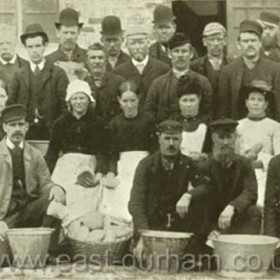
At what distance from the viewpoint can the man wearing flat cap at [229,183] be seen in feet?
20.5

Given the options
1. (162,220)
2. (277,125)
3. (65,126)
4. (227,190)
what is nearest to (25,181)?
(65,126)

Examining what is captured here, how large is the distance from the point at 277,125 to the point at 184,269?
1354 mm

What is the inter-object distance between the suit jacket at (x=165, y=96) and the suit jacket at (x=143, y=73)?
0.70 feet

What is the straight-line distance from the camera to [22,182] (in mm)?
6531

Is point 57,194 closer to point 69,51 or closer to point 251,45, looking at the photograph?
point 69,51

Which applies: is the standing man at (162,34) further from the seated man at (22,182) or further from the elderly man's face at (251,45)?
the seated man at (22,182)

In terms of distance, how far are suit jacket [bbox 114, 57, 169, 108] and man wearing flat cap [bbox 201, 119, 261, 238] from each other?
1.00 m

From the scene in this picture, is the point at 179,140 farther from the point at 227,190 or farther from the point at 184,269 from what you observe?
the point at 184,269

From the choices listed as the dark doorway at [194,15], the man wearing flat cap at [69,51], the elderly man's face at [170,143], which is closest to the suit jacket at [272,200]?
the elderly man's face at [170,143]

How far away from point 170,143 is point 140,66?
115cm

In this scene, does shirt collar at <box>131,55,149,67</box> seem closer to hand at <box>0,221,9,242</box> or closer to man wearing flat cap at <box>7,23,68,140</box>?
man wearing flat cap at <box>7,23,68,140</box>

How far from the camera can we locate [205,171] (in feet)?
21.1

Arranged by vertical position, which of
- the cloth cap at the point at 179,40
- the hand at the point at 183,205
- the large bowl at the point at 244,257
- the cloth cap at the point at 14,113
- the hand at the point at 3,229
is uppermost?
the cloth cap at the point at 179,40

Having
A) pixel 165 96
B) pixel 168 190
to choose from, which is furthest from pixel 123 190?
pixel 165 96
